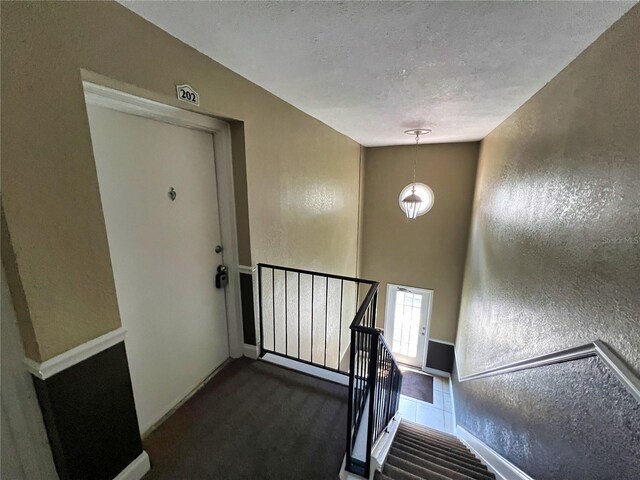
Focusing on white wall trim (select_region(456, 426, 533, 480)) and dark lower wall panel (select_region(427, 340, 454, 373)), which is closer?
white wall trim (select_region(456, 426, 533, 480))

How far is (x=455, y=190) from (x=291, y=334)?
12.5 ft

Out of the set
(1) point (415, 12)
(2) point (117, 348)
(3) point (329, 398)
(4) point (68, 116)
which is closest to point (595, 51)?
(1) point (415, 12)

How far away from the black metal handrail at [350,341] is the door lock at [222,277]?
0.84ft

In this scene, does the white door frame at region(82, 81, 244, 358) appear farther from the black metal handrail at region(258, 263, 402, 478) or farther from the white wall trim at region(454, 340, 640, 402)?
the white wall trim at region(454, 340, 640, 402)

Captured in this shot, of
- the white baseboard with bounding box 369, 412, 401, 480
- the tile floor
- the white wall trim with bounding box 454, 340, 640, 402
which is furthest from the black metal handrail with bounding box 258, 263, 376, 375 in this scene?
the tile floor

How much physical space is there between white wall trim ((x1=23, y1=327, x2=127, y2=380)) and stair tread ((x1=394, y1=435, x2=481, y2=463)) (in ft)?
7.20

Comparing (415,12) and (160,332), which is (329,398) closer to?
(160,332)

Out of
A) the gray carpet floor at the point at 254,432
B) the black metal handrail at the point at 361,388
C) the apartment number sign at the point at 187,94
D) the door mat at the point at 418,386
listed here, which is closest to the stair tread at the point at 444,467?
the black metal handrail at the point at 361,388

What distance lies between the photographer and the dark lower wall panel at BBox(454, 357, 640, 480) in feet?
3.06

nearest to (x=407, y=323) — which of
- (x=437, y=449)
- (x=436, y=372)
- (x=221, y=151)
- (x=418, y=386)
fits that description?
(x=436, y=372)

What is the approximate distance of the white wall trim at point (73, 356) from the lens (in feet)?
3.33

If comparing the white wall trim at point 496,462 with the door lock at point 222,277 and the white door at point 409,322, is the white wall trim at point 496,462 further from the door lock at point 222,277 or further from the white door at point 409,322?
the white door at point 409,322

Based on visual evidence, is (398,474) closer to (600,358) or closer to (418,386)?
(600,358)

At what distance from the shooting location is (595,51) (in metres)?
1.32
